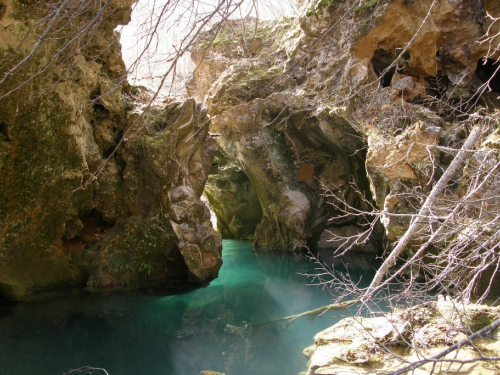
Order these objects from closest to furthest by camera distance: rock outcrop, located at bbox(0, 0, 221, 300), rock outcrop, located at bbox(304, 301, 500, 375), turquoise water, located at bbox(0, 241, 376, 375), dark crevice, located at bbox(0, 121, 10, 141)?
rock outcrop, located at bbox(304, 301, 500, 375) < turquoise water, located at bbox(0, 241, 376, 375) < dark crevice, located at bbox(0, 121, 10, 141) < rock outcrop, located at bbox(0, 0, 221, 300)

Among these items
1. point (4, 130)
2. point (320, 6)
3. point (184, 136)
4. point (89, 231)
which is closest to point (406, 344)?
point (4, 130)

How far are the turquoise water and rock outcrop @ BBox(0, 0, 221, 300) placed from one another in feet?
2.16

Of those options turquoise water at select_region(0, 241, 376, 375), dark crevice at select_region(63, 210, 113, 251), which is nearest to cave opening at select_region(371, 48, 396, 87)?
turquoise water at select_region(0, 241, 376, 375)

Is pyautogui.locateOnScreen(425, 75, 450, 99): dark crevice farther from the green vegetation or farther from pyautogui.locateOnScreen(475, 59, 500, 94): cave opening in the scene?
the green vegetation

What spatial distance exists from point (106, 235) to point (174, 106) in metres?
2.98

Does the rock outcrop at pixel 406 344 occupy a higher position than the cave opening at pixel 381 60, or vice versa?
the cave opening at pixel 381 60

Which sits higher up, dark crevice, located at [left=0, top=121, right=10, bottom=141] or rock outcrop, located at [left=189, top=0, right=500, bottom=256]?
dark crevice, located at [left=0, top=121, right=10, bottom=141]

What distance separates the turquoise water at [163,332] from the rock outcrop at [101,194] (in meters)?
0.66

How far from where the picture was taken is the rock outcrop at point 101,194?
6191mm

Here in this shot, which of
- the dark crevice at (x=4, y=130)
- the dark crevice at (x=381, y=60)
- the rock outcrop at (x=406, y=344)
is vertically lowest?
the rock outcrop at (x=406, y=344)

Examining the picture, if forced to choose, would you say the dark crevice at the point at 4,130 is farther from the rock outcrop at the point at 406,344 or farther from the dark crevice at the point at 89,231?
the rock outcrop at the point at 406,344

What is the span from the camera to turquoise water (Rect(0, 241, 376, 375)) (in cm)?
488

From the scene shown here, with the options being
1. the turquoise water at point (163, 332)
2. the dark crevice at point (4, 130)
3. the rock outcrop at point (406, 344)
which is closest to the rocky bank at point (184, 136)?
the dark crevice at point (4, 130)

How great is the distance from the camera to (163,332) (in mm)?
5949
